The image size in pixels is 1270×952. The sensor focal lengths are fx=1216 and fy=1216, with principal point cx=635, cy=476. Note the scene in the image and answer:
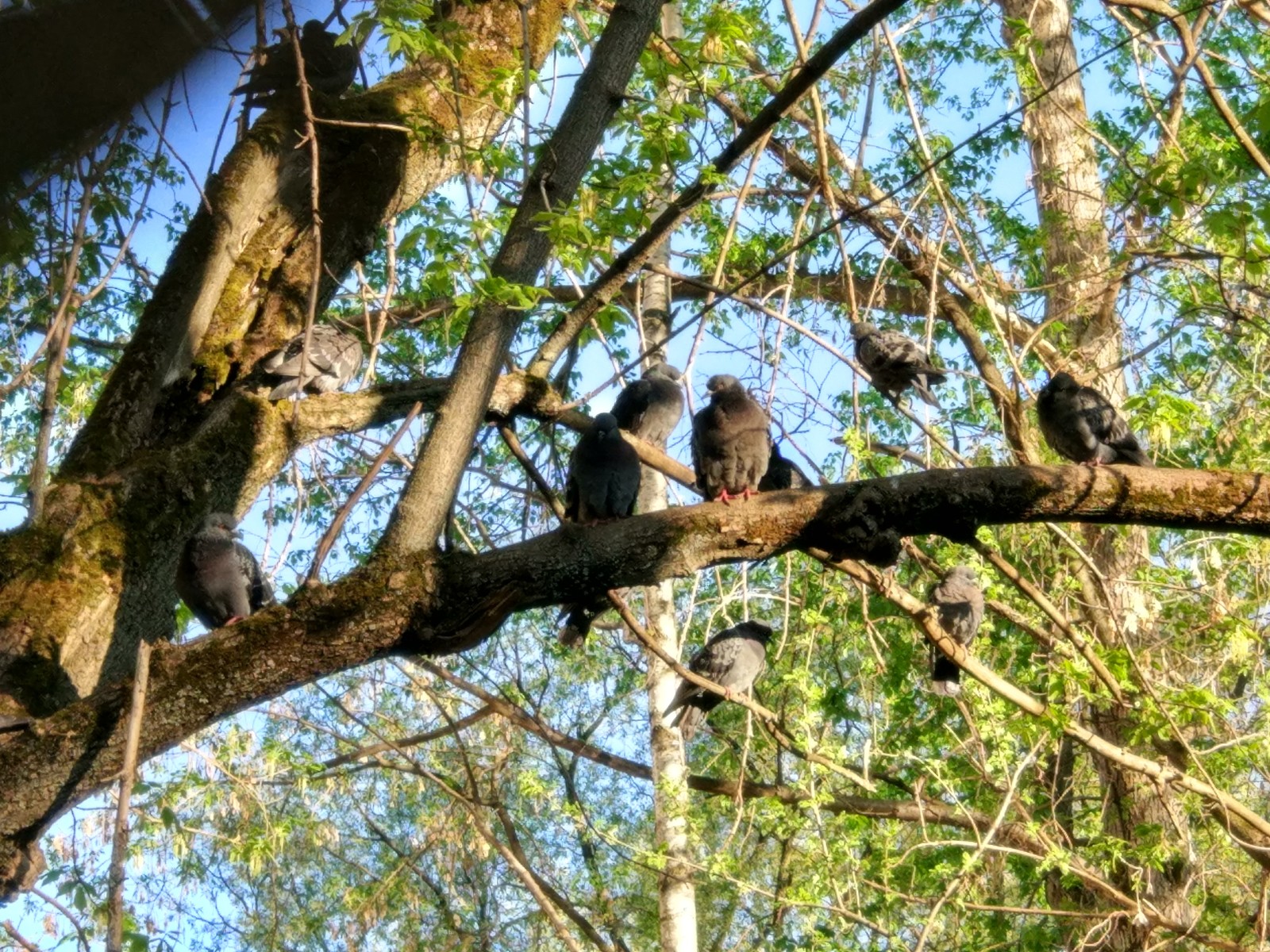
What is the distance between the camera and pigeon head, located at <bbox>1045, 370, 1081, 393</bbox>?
597cm

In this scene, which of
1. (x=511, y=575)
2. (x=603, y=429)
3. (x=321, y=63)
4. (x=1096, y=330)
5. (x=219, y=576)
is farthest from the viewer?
(x=1096, y=330)

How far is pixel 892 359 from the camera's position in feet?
19.0

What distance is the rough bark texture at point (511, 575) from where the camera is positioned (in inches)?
117

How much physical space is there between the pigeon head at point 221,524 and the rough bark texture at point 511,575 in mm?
1403

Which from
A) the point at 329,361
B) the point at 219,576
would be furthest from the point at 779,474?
the point at 219,576

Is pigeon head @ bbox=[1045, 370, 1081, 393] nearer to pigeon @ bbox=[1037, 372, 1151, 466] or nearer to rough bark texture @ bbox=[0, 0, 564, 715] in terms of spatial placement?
pigeon @ bbox=[1037, 372, 1151, 466]

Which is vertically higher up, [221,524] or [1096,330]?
[1096,330]

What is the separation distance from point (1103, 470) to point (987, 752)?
13.0ft

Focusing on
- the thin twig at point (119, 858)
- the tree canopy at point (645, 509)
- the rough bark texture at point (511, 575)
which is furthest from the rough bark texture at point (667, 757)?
the thin twig at point (119, 858)

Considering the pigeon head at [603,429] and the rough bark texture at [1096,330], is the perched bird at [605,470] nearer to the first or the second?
the pigeon head at [603,429]

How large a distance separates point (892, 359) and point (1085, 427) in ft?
3.18

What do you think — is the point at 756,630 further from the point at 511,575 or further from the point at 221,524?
the point at 511,575

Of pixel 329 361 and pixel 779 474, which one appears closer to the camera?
pixel 779 474

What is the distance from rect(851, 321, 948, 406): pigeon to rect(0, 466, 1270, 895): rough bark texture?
7.76ft
